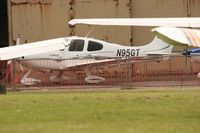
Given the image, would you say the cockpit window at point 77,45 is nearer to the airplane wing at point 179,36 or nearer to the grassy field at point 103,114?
the grassy field at point 103,114

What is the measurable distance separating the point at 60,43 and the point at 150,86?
7170 millimetres

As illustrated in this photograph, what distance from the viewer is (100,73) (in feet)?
77.4

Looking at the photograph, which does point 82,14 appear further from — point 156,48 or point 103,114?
point 103,114

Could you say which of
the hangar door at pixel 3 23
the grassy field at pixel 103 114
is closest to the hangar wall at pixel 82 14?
the hangar door at pixel 3 23

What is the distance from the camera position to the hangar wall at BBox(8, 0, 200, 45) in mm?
25359

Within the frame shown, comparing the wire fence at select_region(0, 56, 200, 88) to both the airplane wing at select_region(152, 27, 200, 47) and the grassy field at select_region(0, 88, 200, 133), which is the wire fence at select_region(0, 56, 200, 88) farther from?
the airplane wing at select_region(152, 27, 200, 47)

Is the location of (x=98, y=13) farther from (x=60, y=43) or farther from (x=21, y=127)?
(x=21, y=127)

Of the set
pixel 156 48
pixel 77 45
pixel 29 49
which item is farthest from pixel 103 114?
pixel 156 48

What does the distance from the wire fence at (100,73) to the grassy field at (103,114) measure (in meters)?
5.72

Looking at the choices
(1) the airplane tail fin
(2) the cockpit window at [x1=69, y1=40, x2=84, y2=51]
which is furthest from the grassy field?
(1) the airplane tail fin

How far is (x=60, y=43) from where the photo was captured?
11.5 meters

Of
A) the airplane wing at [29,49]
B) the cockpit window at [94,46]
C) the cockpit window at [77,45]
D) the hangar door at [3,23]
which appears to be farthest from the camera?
the hangar door at [3,23]

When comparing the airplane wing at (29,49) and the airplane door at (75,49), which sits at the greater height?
the airplane door at (75,49)

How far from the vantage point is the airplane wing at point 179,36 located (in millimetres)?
→ 8938
